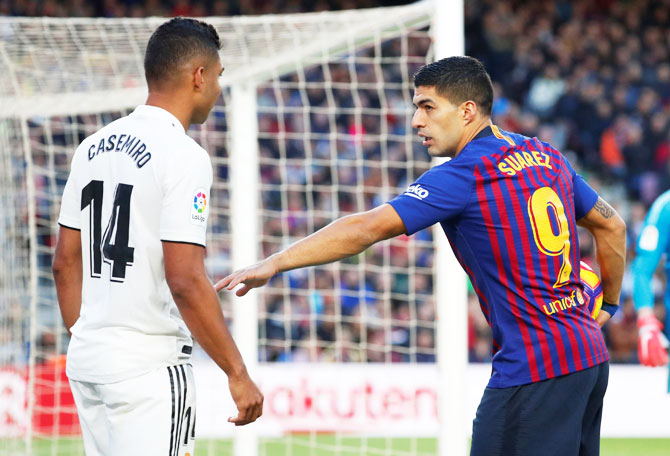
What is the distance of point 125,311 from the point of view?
9.55 feet

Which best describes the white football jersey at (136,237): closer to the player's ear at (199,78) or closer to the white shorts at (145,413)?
the white shorts at (145,413)

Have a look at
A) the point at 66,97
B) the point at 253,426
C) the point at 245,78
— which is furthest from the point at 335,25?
the point at 253,426

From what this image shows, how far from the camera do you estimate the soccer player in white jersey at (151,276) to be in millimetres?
2844

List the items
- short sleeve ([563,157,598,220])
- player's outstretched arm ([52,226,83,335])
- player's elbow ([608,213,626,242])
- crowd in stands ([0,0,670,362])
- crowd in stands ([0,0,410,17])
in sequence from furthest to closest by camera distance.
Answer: crowd in stands ([0,0,410,17])
crowd in stands ([0,0,670,362])
player's elbow ([608,213,626,242])
short sleeve ([563,157,598,220])
player's outstretched arm ([52,226,83,335])

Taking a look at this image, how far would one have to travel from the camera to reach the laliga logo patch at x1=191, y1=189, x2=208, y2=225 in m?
2.85

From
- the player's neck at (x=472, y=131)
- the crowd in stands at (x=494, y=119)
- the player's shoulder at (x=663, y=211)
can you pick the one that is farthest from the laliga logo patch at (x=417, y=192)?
the crowd in stands at (x=494, y=119)

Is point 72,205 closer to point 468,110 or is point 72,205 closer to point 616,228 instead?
point 468,110

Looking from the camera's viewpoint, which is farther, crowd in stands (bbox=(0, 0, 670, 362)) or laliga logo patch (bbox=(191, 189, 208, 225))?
crowd in stands (bbox=(0, 0, 670, 362))

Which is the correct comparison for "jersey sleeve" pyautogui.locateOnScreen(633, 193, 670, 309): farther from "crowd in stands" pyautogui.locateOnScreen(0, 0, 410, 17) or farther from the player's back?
"crowd in stands" pyautogui.locateOnScreen(0, 0, 410, 17)

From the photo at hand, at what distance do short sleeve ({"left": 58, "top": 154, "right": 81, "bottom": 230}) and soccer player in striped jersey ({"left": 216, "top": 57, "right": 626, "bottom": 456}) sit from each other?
55 centimetres

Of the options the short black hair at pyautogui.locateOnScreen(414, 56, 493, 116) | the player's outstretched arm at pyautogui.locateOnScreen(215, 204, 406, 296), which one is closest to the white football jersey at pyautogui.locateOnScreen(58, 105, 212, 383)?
the player's outstretched arm at pyautogui.locateOnScreen(215, 204, 406, 296)

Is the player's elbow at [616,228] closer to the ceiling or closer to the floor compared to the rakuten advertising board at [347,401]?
closer to the ceiling

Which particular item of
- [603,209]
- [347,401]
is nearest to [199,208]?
[603,209]

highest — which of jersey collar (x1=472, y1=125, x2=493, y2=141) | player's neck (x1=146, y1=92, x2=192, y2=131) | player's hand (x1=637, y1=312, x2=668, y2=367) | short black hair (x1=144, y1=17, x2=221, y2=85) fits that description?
short black hair (x1=144, y1=17, x2=221, y2=85)
